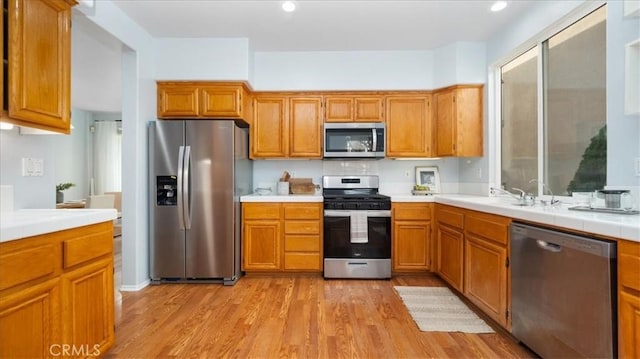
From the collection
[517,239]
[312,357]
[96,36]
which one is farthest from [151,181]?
[517,239]

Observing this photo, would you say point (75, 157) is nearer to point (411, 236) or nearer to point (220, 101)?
point (220, 101)

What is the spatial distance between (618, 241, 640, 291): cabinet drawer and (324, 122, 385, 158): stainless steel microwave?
2488mm

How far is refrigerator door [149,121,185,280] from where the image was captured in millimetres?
3184

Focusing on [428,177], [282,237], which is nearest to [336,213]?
[282,237]

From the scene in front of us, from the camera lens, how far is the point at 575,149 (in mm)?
2385

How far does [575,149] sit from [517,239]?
1.03m

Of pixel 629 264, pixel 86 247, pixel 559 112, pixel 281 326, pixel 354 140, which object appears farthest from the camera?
pixel 354 140

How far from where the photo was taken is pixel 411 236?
11.4 ft

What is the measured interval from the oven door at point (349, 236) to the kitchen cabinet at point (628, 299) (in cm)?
211

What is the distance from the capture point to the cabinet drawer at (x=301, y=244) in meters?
3.45

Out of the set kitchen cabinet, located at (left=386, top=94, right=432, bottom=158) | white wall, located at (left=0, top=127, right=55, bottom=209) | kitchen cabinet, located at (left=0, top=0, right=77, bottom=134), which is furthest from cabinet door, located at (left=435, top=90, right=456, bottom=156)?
white wall, located at (left=0, top=127, right=55, bottom=209)

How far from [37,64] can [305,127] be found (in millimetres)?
2496

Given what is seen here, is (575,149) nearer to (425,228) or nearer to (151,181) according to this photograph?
(425,228)

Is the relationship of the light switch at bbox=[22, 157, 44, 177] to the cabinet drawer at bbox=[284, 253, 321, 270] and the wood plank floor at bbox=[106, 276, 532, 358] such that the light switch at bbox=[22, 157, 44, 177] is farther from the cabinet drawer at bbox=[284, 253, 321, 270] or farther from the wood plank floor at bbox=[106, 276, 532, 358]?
the cabinet drawer at bbox=[284, 253, 321, 270]
